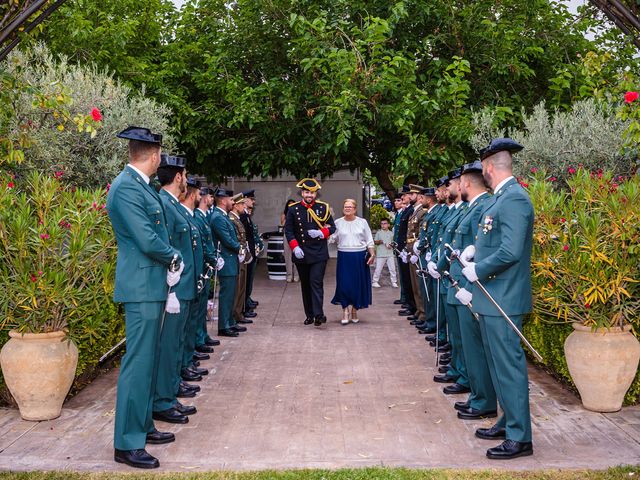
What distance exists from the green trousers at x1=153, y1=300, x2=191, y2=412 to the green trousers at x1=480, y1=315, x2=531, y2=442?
2.89 m

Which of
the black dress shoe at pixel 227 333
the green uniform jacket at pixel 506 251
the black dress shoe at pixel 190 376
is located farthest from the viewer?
the black dress shoe at pixel 227 333

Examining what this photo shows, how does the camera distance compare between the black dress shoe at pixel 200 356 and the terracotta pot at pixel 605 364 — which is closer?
the terracotta pot at pixel 605 364

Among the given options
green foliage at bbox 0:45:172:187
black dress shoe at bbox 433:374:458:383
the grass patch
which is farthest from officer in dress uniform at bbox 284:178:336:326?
the grass patch

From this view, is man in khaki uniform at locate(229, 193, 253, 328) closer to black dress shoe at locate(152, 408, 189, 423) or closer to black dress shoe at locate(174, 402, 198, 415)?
black dress shoe at locate(174, 402, 198, 415)

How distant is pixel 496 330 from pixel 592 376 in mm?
1679

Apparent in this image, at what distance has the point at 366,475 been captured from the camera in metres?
5.29

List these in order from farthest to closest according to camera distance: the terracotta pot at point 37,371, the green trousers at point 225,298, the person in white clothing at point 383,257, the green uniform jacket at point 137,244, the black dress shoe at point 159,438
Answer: the person in white clothing at point 383,257, the green trousers at point 225,298, the terracotta pot at point 37,371, the black dress shoe at point 159,438, the green uniform jacket at point 137,244

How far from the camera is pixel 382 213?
38.1 metres

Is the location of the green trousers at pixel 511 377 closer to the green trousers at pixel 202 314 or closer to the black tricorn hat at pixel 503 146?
the black tricorn hat at pixel 503 146

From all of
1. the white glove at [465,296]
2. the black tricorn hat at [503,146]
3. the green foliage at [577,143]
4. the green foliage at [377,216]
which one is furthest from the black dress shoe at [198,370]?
the green foliage at [377,216]

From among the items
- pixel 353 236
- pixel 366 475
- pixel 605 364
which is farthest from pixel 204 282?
pixel 605 364

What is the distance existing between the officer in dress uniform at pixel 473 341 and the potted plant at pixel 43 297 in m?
3.32

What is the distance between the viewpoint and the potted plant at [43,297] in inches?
265

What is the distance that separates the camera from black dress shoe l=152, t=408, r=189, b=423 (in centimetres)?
686
